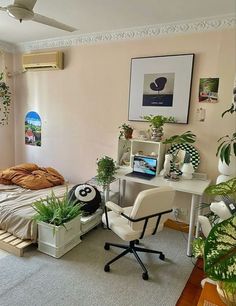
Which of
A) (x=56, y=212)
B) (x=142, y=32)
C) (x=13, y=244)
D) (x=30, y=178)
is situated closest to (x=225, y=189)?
(x=56, y=212)

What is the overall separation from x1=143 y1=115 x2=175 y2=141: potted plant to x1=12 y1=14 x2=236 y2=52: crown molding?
1017mm

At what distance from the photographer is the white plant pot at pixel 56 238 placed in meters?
2.30

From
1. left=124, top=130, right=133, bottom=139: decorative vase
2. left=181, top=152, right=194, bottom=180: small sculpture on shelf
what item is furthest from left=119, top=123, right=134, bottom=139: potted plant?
left=181, top=152, right=194, bottom=180: small sculpture on shelf

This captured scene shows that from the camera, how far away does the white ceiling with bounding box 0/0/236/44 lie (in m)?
2.30

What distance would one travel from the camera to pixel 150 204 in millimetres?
1996

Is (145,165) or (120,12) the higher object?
(120,12)

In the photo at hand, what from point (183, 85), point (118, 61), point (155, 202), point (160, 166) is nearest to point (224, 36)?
point (183, 85)

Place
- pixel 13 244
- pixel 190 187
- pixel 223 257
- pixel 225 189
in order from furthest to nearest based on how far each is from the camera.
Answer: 1. pixel 190 187
2. pixel 13 244
3. pixel 225 189
4. pixel 223 257

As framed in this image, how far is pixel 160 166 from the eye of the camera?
296 cm

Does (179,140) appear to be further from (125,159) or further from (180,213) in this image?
(180,213)

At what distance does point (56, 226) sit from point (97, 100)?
192 centimetres

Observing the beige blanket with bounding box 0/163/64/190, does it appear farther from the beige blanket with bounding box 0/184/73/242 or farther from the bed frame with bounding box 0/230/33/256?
the bed frame with bounding box 0/230/33/256

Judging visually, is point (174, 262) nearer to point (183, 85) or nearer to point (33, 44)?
point (183, 85)

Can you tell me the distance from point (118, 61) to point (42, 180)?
1.95m
